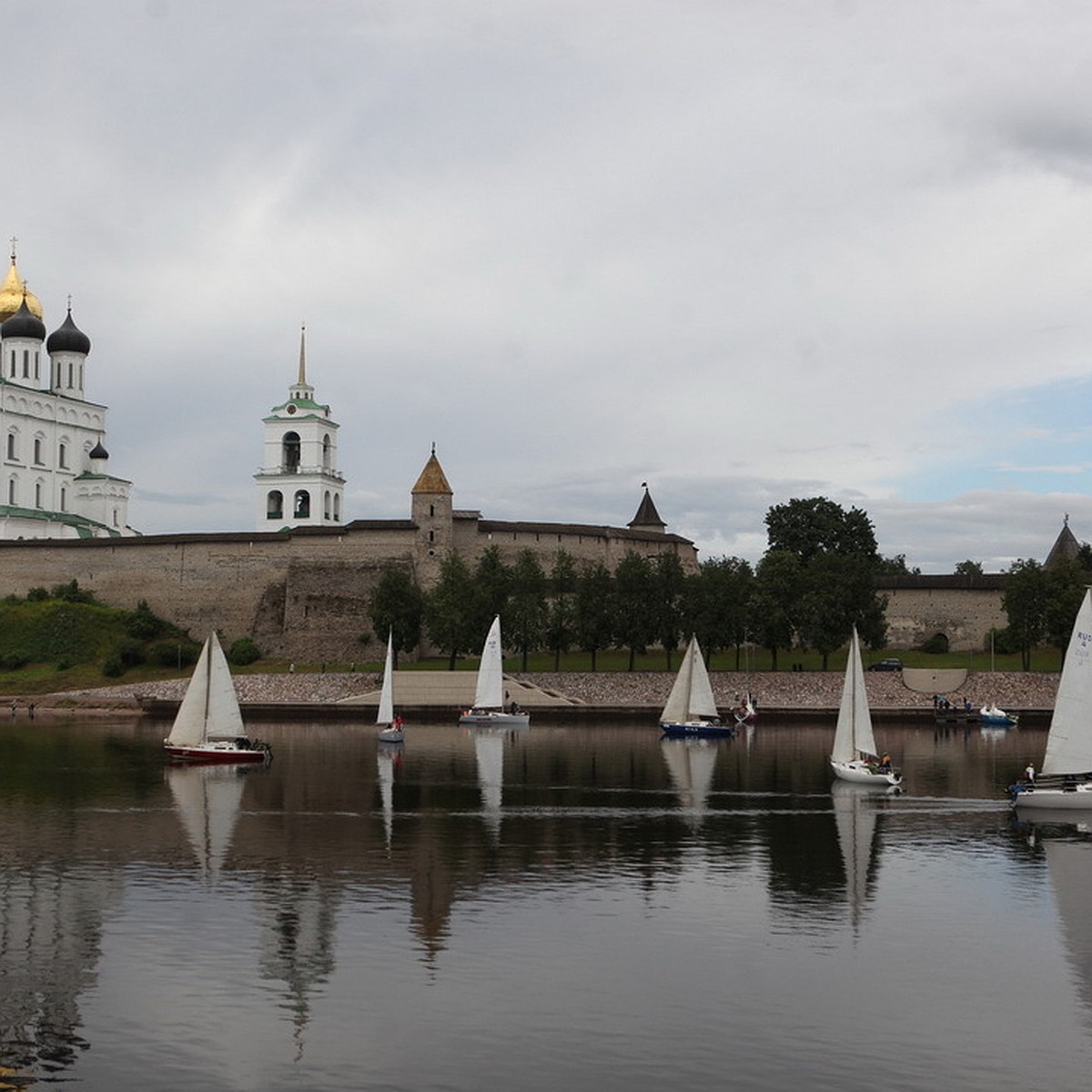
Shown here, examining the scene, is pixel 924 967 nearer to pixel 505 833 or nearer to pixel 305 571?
pixel 505 833

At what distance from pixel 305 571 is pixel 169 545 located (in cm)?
884

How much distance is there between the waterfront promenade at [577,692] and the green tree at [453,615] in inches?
77.0

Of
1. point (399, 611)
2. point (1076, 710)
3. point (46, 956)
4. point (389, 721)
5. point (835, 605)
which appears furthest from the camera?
point (399, 611)

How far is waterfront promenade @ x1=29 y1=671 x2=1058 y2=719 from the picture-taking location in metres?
71.1

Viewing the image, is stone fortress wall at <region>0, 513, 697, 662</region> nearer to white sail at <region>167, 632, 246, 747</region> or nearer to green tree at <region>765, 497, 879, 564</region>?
green tree at <region>765, 497, 879, 564</region>

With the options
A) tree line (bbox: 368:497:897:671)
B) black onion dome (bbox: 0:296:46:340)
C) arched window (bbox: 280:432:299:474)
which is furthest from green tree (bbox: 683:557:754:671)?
black onion dome (bbox: 0:296:46:340)

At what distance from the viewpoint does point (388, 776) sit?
43.9 m

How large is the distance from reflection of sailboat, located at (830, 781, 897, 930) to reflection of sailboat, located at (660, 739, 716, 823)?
3.20 m

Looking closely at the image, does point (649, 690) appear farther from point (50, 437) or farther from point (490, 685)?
point (50, 437)

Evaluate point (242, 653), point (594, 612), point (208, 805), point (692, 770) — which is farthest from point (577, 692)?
point (208, 805)

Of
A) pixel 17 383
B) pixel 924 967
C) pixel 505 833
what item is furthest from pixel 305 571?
pixel 924 967

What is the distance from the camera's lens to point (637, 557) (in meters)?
78.3

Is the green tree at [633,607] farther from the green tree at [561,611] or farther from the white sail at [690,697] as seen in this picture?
the white sail at [690,697]

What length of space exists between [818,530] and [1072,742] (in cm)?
6413
